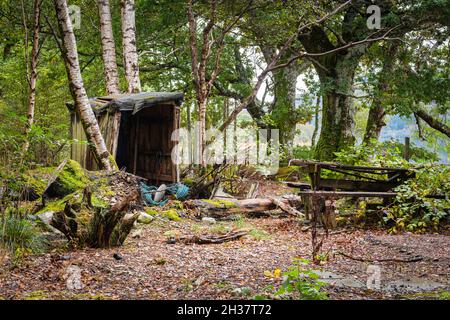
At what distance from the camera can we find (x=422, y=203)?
9461 millimetres

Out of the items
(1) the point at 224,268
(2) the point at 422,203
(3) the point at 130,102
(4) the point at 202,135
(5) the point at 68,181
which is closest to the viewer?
(1) the point at 224,268

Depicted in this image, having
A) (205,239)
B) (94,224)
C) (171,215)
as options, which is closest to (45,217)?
(94,224)

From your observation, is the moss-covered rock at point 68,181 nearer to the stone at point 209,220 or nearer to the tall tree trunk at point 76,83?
the tall tree trunk at point 76,83

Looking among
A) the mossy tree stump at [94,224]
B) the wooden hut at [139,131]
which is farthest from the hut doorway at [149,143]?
the mossy tree stump at [94,224]

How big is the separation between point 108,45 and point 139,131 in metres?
2.87

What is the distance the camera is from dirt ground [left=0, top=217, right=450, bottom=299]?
16.0 ft

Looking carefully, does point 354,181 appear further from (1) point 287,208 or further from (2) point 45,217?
(2) point 45,217

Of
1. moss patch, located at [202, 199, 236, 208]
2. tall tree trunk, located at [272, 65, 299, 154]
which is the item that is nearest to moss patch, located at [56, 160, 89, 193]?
moss patch, located at [202, 199, 236, 208]

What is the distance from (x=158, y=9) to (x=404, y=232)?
43.1 feet

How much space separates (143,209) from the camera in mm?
10625

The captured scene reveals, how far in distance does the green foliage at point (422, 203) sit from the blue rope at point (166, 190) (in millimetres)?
5409

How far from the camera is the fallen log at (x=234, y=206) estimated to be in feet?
37.3

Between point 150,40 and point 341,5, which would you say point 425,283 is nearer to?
point 341,5

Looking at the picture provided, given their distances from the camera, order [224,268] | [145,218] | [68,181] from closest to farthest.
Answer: [224,268]
[68,181]
[145,218]
